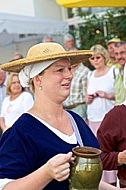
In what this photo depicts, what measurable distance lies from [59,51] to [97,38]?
21.4 ft

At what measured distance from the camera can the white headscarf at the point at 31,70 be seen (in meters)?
2.09

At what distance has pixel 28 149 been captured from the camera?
1.94 m

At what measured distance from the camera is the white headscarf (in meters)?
2.09

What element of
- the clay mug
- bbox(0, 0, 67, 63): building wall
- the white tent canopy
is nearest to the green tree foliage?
the white tent canopy

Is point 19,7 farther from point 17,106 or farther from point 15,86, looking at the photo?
point 17,106

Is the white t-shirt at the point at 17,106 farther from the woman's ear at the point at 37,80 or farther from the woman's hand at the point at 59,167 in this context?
the woman's hand at the point at 59,167

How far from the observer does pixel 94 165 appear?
5.90 feet

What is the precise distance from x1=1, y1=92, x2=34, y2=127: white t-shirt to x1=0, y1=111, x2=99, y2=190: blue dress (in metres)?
3.03

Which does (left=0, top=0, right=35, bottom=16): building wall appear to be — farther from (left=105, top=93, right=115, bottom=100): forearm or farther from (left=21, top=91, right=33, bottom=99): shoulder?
(left=105, top=93, right=115, bottom=100): forearm

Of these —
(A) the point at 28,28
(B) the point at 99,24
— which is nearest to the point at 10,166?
(A) the point at 28,28

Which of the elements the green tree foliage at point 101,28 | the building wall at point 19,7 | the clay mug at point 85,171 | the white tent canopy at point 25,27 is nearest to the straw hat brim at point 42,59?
the clay mug at point 85,171

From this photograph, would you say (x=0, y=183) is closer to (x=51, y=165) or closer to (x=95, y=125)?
(x=51, y=165)

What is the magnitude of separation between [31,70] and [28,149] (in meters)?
0.42

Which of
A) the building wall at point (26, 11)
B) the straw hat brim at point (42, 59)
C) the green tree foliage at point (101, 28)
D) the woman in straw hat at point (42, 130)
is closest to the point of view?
the woman in straw hat at point (42, 130)
